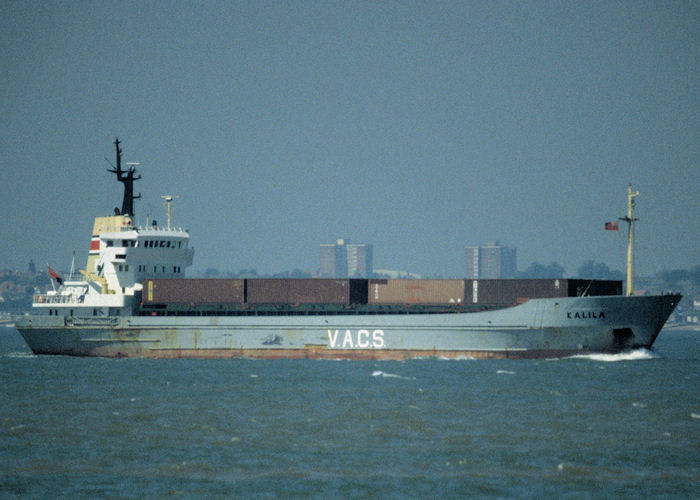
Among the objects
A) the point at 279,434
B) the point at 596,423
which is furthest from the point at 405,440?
the point at 596,423

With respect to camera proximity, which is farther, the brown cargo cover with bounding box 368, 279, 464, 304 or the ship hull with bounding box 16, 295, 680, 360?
the brown cargo cover with bounding box 368, 279, 464, 304

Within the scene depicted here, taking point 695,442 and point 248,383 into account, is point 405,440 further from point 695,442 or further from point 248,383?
point 248,383

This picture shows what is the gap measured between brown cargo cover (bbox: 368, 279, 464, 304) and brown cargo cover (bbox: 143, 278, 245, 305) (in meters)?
7.75

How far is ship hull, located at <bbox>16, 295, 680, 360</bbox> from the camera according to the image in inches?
1890

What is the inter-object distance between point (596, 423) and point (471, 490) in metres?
10.0

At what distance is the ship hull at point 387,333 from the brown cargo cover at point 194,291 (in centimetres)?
138

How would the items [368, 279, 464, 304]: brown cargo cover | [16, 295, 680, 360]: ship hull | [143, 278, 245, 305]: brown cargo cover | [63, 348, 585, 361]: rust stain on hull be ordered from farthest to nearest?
1. [143, 278, 245, 305]: brown cargo cover
2. [368, 279, 464, 304]: brown cargo cover
3. [63, 348, 585, 361]: rust stain on hull
4. [16, 295, 680, 360]: ship hull

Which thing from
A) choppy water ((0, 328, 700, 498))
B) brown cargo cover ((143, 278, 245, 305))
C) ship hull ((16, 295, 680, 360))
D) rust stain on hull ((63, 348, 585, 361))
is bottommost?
choppy water ((0, 328, 700, 498))

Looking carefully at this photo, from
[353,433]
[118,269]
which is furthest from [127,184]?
[353,433]

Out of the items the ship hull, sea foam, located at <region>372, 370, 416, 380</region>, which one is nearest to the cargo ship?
the ship hull

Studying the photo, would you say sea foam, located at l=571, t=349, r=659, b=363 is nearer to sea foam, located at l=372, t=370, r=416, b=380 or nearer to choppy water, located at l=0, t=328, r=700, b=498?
choppy water, located at l=0, t=328, r=700, b=498

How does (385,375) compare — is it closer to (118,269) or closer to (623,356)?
(623,356)

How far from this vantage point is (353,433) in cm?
2986

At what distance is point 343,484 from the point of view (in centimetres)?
2367
